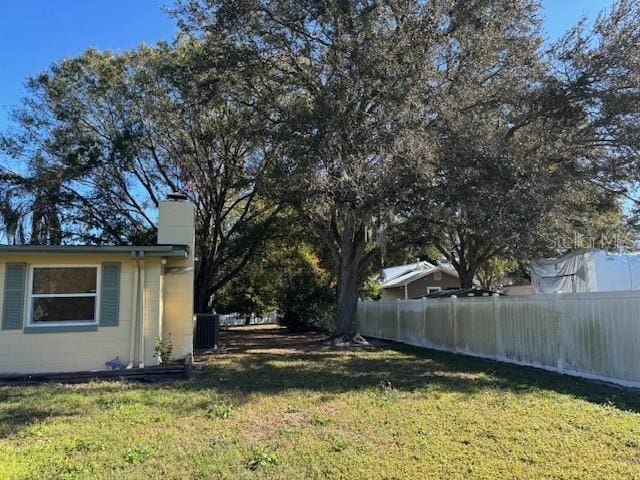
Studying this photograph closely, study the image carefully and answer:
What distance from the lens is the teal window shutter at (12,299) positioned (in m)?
10.7

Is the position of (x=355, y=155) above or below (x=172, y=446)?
above

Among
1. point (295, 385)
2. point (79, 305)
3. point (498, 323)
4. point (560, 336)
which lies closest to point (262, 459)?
point (295, 385)

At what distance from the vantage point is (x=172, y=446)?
582cm

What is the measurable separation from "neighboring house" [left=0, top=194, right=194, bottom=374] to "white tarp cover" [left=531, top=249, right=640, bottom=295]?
10.2 meters

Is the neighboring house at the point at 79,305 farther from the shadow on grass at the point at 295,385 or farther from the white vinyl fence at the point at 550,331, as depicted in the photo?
the white vinyl fence at the point at 550,331

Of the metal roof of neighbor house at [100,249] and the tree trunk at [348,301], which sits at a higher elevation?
the metal roof of neighbor house at [100,249]

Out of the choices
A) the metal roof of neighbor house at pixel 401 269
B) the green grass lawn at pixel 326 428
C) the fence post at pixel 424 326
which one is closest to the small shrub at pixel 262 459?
the green grass lawn at pixel 326 428

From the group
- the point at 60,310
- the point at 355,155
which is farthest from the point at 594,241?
the point at 60,310

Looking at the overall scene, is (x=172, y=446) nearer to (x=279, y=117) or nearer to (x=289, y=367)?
(x=289, y=367)

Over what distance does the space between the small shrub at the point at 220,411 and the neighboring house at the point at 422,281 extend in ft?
82.3

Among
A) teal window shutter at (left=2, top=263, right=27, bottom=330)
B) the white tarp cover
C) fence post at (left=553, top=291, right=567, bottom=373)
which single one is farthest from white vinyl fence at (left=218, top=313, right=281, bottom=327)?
fence post at (left=553, top=291, right=567, bottom=373)

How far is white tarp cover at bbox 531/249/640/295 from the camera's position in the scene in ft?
44.1

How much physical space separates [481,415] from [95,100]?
59.5 feet

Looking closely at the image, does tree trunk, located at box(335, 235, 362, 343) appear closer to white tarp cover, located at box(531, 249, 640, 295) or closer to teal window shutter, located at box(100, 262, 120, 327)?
white tarp cover, located at box(531, 249, 640, 295)
